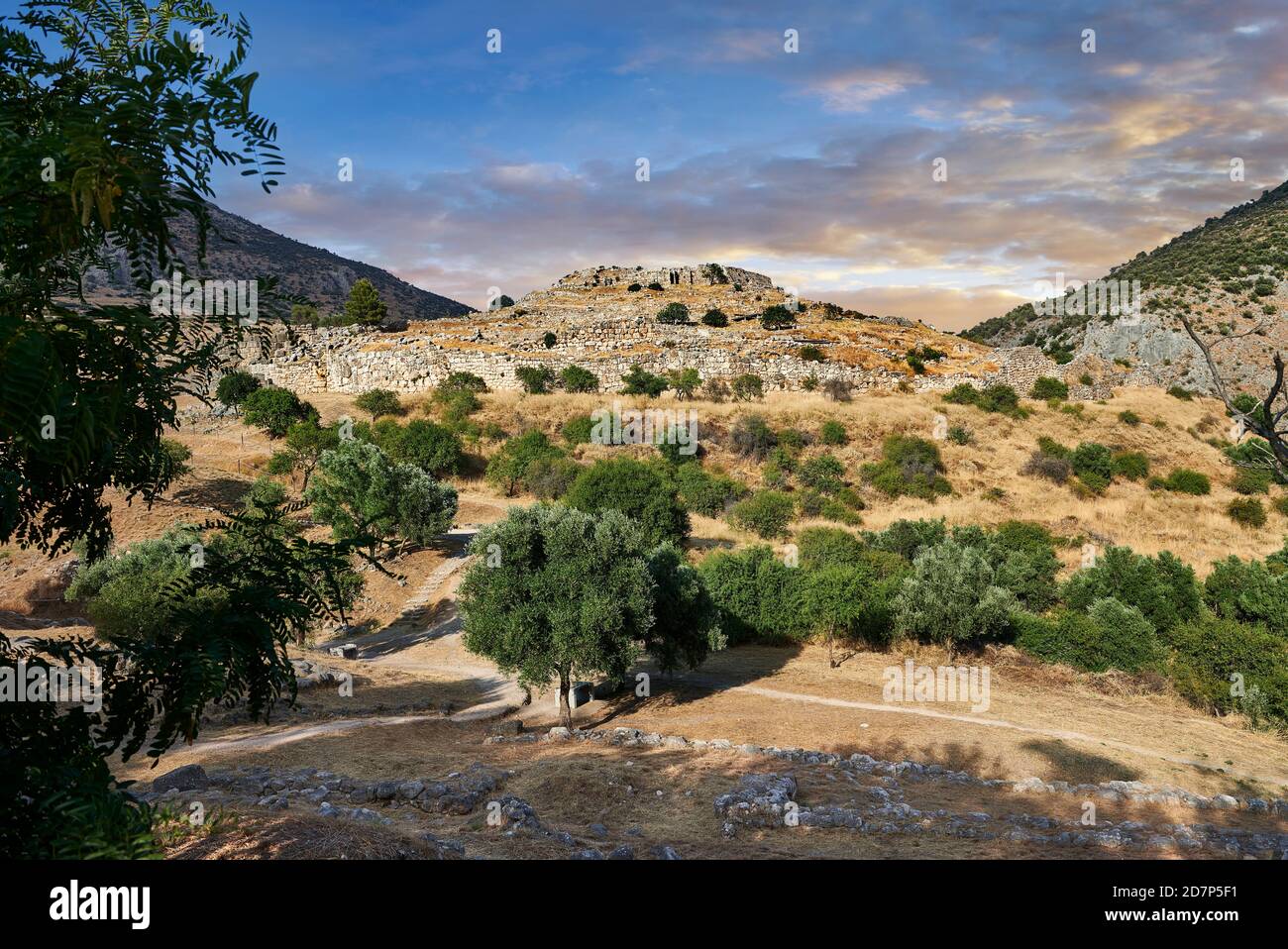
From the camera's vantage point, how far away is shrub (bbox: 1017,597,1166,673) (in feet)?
66.2

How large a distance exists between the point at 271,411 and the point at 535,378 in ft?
55.8

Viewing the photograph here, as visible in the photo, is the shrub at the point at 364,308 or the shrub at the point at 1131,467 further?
the shrub at the point at 364,308

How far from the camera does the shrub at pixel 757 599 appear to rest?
2336 centimetres

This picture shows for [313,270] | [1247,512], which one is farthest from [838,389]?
[313,270]

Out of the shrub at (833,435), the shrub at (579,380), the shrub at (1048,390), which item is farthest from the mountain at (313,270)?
the shrub at (1048,390)

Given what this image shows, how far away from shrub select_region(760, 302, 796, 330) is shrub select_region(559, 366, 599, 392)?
19854 mm

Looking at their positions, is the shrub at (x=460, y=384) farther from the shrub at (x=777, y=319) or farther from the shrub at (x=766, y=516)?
the shrub at (x=777, y=319)

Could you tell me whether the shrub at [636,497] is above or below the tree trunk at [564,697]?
above

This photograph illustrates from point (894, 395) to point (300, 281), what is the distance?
77962 mm

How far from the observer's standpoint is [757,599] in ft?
77.9

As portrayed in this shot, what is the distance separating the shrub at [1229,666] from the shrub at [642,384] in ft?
121

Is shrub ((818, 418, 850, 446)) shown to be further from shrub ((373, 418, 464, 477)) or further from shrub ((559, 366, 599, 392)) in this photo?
shrub ((373, 418, 464, 477))

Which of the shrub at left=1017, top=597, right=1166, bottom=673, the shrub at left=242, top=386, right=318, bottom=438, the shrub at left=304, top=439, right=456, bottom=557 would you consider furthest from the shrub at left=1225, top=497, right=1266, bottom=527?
the shrub at left=242, top=386, right=318, bottom=438
